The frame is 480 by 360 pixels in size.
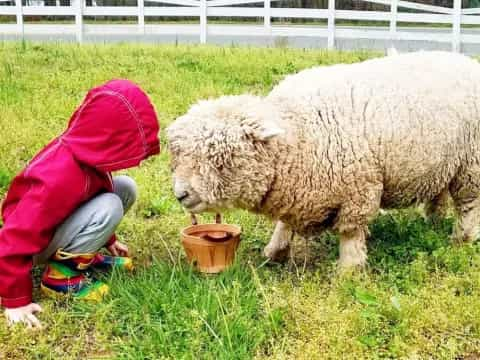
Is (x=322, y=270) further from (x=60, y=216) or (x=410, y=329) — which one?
(x=60, y=216)

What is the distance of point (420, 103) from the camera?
4336 mm

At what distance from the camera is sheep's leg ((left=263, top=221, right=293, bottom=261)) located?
4.59 meters

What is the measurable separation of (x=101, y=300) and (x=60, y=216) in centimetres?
51

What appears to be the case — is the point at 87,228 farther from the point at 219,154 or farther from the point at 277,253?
the point at 277,253

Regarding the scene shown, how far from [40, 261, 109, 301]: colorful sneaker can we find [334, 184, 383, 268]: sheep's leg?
1.38 metres

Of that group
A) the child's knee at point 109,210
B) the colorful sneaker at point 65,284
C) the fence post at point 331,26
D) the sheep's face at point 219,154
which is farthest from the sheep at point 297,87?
the fence post at point 331,26

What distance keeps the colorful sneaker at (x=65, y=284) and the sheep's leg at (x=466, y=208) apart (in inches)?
92.3

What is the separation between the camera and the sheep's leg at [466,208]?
4.76 m

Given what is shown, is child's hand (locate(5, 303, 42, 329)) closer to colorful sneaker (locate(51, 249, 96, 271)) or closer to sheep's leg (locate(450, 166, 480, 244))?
colorful sneaker (locate(51, 249, 96, 271))

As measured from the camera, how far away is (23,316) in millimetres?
3670

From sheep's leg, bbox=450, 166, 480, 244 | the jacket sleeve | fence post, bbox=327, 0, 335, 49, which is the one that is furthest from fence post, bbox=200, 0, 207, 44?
the jacket sleeve

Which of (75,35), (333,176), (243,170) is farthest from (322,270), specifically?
(75,35)

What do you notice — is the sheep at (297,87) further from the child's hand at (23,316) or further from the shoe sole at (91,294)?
the child's hand at (23,316)

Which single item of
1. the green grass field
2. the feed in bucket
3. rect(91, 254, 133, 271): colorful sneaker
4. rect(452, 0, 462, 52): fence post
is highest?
rect(452, 0, 462, 52): fence post
